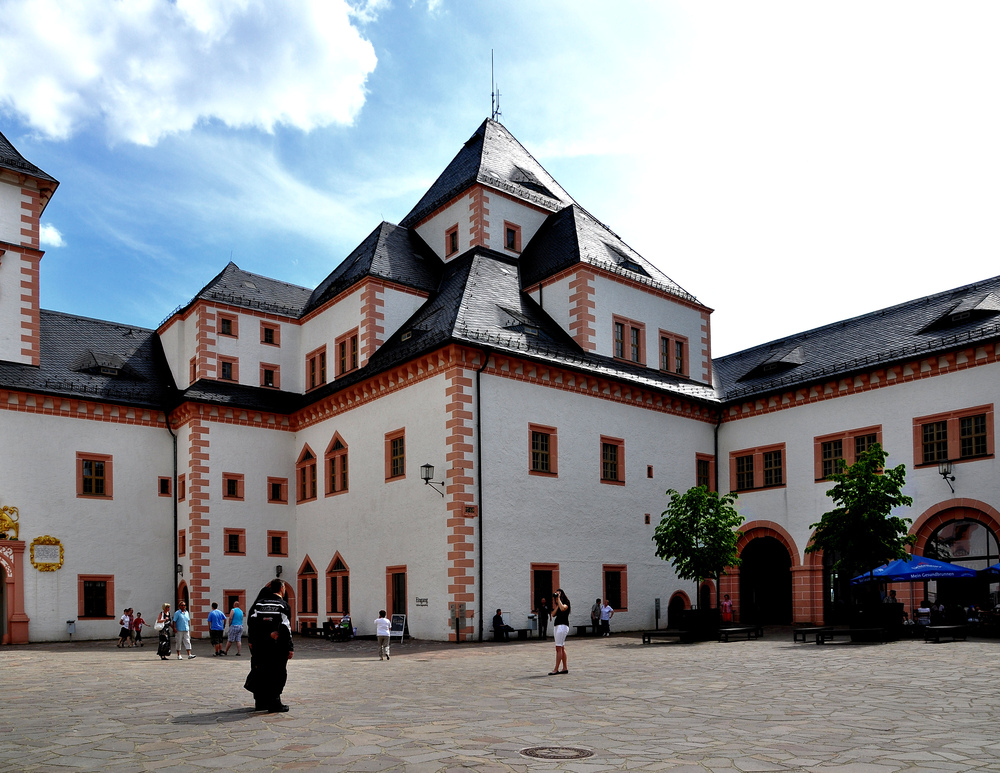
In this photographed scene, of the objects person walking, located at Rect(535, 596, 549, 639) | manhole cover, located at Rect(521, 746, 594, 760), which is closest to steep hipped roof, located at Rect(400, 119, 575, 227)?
person walking, located at Rect(535, 596, 549, 639)

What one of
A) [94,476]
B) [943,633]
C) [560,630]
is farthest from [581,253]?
[560,630]

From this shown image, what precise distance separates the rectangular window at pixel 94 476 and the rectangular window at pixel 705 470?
2228 centimetres

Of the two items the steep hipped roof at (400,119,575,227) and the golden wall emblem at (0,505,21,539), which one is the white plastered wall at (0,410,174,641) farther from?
the steep hipped roof at (400,119,575,227)

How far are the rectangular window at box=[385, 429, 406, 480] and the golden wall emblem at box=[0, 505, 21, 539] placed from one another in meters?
13.2

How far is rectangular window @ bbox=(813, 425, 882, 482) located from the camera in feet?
104

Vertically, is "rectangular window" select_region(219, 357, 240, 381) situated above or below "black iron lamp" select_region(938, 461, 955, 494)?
above

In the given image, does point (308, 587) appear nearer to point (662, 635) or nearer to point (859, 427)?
point (662, 635)

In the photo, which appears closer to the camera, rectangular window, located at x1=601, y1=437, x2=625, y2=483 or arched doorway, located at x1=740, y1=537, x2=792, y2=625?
rectangular window, located at x1=601, y1=437, x2=625, y2=483

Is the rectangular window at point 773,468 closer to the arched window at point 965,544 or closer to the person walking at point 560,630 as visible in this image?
the arched window at point 965,544

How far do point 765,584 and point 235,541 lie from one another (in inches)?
810

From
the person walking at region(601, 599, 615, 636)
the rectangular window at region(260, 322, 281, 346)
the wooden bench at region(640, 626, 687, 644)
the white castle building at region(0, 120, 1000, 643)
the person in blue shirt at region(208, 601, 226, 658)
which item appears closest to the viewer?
the wooden bench at region(640, 626, 687, 644)

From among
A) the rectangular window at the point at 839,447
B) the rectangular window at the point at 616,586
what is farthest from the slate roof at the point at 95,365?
the rectangular window at the point at 839,447

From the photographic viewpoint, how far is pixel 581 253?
117ft

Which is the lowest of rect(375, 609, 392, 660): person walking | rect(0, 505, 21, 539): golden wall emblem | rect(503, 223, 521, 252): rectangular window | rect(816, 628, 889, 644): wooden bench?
rect(816, 628, 889, 644): wooden bench
